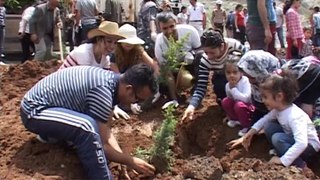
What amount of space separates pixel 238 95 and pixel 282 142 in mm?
872

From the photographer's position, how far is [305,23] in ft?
77.6

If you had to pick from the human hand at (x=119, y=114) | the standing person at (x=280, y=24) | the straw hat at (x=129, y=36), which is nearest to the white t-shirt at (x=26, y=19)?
the straw hat at (x=129, y=36)

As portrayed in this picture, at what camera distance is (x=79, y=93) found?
187 inches

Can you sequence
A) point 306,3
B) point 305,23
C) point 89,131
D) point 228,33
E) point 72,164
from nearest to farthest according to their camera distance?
point 89,131, point 72,164, point 228,33, point 305,23, point 306,3

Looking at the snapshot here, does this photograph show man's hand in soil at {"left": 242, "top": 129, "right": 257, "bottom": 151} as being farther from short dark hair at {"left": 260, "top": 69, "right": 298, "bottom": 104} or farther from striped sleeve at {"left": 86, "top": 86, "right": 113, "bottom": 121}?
striped sleeve at {"left": 86, "top": 86, "right": 113, "bottom": 121}

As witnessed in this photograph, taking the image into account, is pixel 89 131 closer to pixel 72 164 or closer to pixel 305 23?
pixel 72 164

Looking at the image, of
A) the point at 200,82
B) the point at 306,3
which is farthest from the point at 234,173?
the point at 306,3

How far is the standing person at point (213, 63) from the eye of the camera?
242 inches

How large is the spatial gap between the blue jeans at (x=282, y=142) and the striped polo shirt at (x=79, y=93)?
1549mm

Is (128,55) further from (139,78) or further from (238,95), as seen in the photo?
(139,78)

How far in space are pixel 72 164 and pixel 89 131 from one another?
0.47m

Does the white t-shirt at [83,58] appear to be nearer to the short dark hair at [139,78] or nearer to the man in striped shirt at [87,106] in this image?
the man in striped shirt at [87,106]

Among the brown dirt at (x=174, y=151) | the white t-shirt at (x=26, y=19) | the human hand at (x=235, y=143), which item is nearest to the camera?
the brown dirt at (x=174, y=151)

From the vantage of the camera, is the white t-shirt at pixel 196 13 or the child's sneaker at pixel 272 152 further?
the white t-shirt at pixel 196 13
